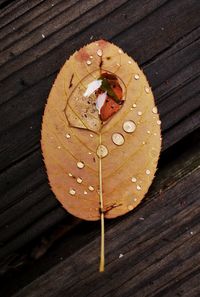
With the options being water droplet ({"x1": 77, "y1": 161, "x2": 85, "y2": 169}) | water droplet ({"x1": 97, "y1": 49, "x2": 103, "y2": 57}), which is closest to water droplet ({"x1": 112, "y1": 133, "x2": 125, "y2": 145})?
water droplet ({"x1": 77, "y1": 161, "x2": 85, "y2": 169})

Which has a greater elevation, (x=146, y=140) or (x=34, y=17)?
(x=34, y=17)

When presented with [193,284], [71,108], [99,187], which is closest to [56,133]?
[71,108]

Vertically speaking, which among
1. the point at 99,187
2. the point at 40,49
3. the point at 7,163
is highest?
the point at 40,49

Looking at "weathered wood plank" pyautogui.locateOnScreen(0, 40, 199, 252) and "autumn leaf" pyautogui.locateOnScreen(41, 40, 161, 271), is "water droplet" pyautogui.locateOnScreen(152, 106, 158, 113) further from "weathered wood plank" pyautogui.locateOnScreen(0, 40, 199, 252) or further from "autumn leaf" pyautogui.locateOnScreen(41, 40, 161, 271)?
"weathered wood plank" pyautogui.locateOnScreen(0, 40, 199, 252)

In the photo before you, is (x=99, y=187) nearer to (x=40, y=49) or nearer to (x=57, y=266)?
(x=57, y=266)

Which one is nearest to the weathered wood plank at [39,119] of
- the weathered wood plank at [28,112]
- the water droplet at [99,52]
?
the weathered wood plank at [28,112]

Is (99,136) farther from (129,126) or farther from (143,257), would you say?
(143,257)
